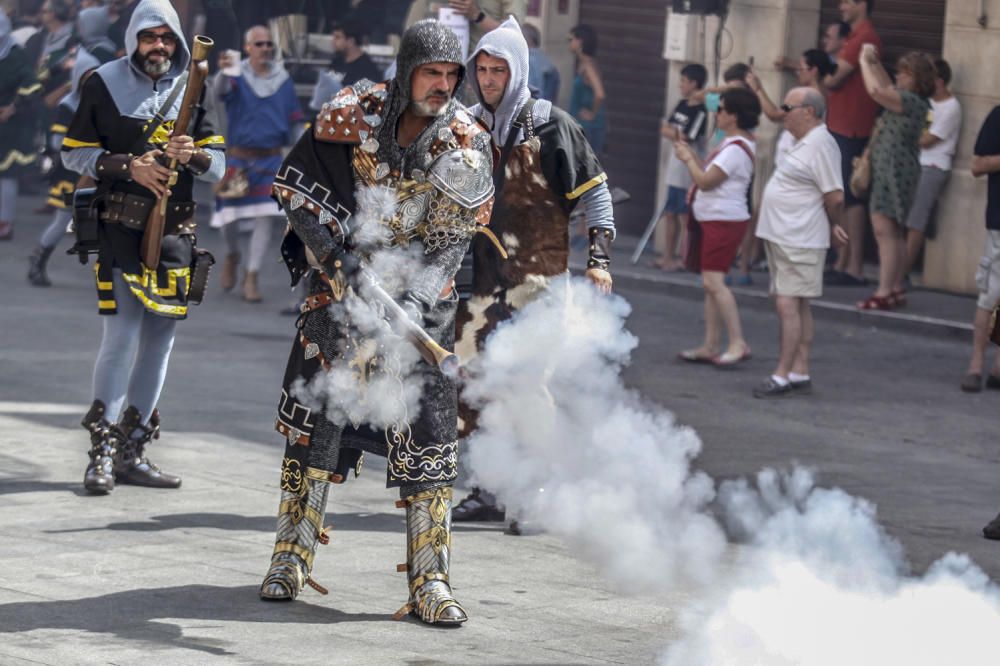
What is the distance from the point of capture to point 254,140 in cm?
1412

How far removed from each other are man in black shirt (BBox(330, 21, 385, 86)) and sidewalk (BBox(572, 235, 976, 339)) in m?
2.87

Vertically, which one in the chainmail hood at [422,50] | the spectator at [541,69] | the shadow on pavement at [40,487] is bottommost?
the shadow on pavement at [40,487]

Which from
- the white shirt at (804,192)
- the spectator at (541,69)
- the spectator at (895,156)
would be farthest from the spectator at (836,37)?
the white shirt at (804,192)

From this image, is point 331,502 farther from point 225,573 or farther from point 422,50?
point 422,50

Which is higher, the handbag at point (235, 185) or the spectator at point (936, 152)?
the spectator at point (936, 152)

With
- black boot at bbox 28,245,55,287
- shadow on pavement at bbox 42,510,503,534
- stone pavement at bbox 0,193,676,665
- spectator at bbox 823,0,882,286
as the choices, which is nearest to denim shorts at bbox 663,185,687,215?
spectator at bbox 823,0,882,286

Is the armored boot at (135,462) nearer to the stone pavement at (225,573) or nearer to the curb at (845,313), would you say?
the stone pavement at (225,573)

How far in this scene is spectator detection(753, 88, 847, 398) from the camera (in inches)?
446

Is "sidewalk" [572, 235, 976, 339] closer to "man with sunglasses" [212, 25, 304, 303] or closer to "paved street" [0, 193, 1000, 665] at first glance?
"paved street" [0, 193, 1000, 665]

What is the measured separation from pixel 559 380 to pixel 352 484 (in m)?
1.60

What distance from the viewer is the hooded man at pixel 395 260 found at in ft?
20.4

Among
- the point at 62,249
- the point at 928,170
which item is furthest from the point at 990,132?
the point at 62,249

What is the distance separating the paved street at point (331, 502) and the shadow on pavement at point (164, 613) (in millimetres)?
12

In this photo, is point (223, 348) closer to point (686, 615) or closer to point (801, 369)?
point (801, 369)
